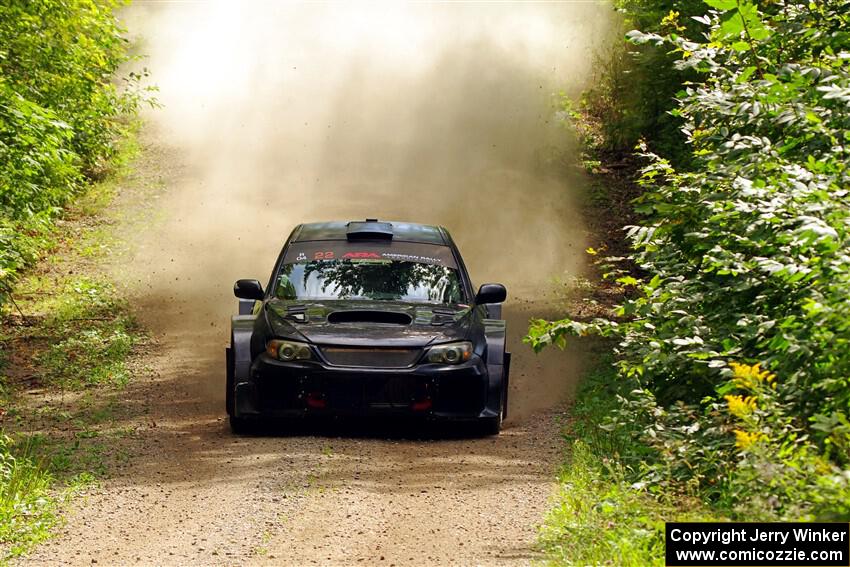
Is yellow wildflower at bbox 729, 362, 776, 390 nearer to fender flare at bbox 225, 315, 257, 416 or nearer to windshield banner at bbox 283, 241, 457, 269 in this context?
fender flare at bbox 225, 315, 257, 416

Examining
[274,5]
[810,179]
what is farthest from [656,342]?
[274,5]

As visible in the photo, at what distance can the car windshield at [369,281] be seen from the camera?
1156 centimetres

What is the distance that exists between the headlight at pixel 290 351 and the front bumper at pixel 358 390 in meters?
0.06

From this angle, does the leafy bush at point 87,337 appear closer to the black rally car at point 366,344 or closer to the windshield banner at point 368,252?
the windshield banner at point 368,252

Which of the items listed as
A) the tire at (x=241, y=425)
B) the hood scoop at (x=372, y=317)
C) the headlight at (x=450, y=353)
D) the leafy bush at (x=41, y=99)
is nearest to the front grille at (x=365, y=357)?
the headlight at (x=450, y=353)

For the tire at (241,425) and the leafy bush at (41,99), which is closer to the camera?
the tire at (241,425)

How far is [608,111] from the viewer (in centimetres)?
2980

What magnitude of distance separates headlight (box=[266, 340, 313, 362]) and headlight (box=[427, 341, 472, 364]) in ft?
3.65

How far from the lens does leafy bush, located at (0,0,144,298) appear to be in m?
13.7

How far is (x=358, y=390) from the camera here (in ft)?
34.1

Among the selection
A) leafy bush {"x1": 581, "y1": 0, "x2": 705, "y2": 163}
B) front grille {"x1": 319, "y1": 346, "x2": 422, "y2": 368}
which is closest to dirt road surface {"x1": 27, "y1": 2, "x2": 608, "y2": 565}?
front grille {"x1": 319, "y1": 346, "x2": 422, "y2": 368}

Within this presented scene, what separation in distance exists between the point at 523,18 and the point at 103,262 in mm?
19235

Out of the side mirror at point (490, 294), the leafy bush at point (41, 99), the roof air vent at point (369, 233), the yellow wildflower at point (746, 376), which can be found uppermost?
the leafy bush at point (41, 99)

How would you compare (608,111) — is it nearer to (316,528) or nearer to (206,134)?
(206,134)
